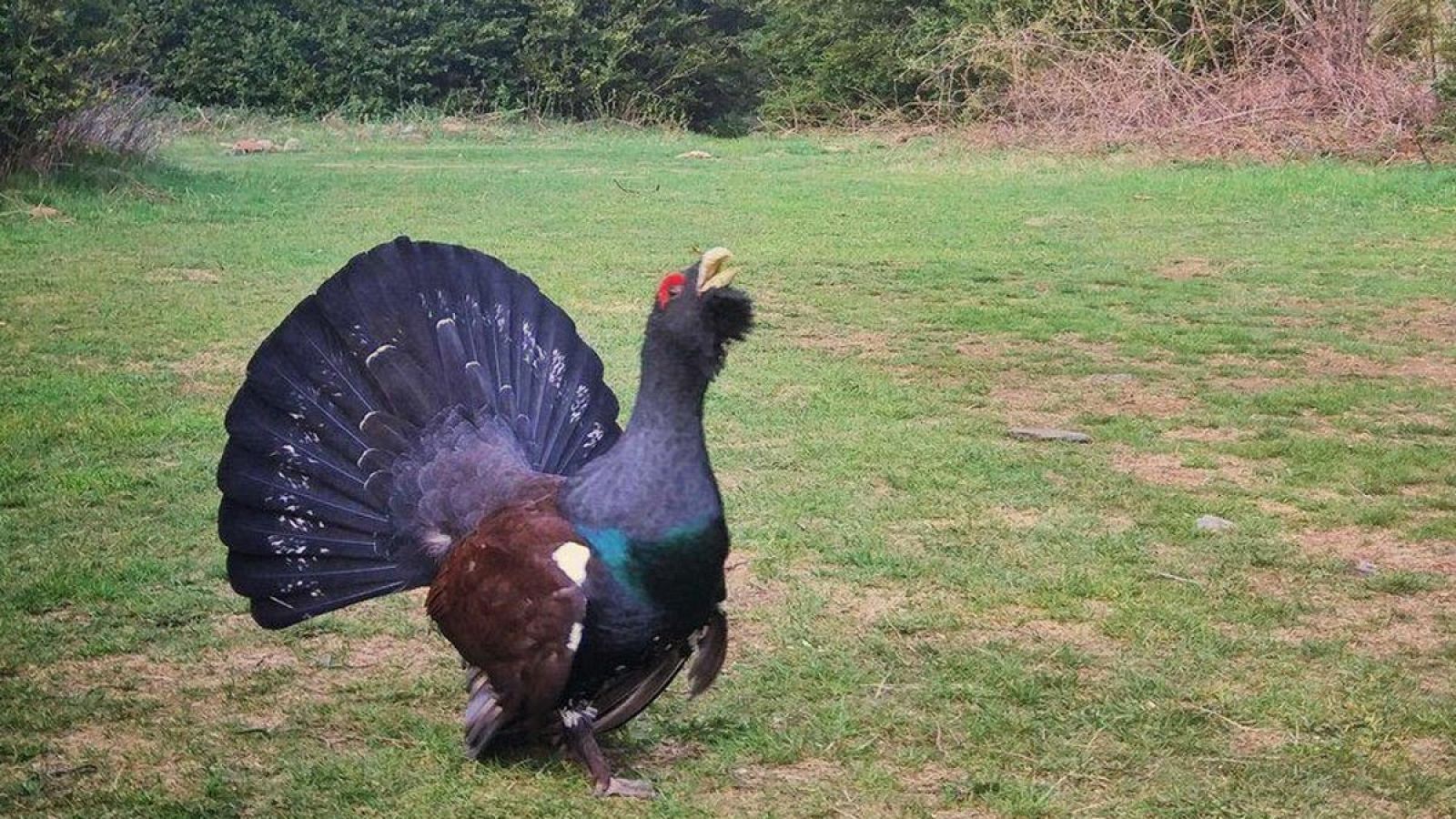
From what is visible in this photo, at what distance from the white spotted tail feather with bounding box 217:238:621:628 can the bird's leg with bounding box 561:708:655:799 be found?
587 millimetres

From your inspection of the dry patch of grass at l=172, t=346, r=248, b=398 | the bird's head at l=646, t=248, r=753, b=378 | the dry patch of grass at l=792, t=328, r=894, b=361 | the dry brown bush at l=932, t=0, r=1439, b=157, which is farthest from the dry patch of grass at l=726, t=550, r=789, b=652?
the dry brown bush at l=932, t=0, r=1439, b=157

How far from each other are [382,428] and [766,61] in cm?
3504

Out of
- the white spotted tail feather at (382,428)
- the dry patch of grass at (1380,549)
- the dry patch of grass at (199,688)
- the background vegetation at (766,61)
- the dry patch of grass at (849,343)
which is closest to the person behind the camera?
the dry patch of grass at (199,688)

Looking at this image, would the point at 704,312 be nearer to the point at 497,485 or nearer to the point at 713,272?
the point at 713,272

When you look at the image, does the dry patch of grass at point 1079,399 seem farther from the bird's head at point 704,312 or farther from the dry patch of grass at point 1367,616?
the bird's head at point 704,312

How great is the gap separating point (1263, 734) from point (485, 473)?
212 centimetres

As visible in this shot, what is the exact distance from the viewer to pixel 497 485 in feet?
13.3

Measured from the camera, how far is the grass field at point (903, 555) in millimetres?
3799

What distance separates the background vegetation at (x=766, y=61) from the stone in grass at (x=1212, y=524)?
12545 millimetres

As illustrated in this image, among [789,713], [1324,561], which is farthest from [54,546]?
[1324,561]

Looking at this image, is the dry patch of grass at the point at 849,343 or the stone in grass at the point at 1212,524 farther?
the dry patch of grass at the point at 849,343

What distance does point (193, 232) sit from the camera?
1387 cm

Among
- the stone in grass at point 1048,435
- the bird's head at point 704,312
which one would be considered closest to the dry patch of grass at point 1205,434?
the stone in grass at point 1048,435

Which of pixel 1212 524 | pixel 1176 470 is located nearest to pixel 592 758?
pixel 1212 524
